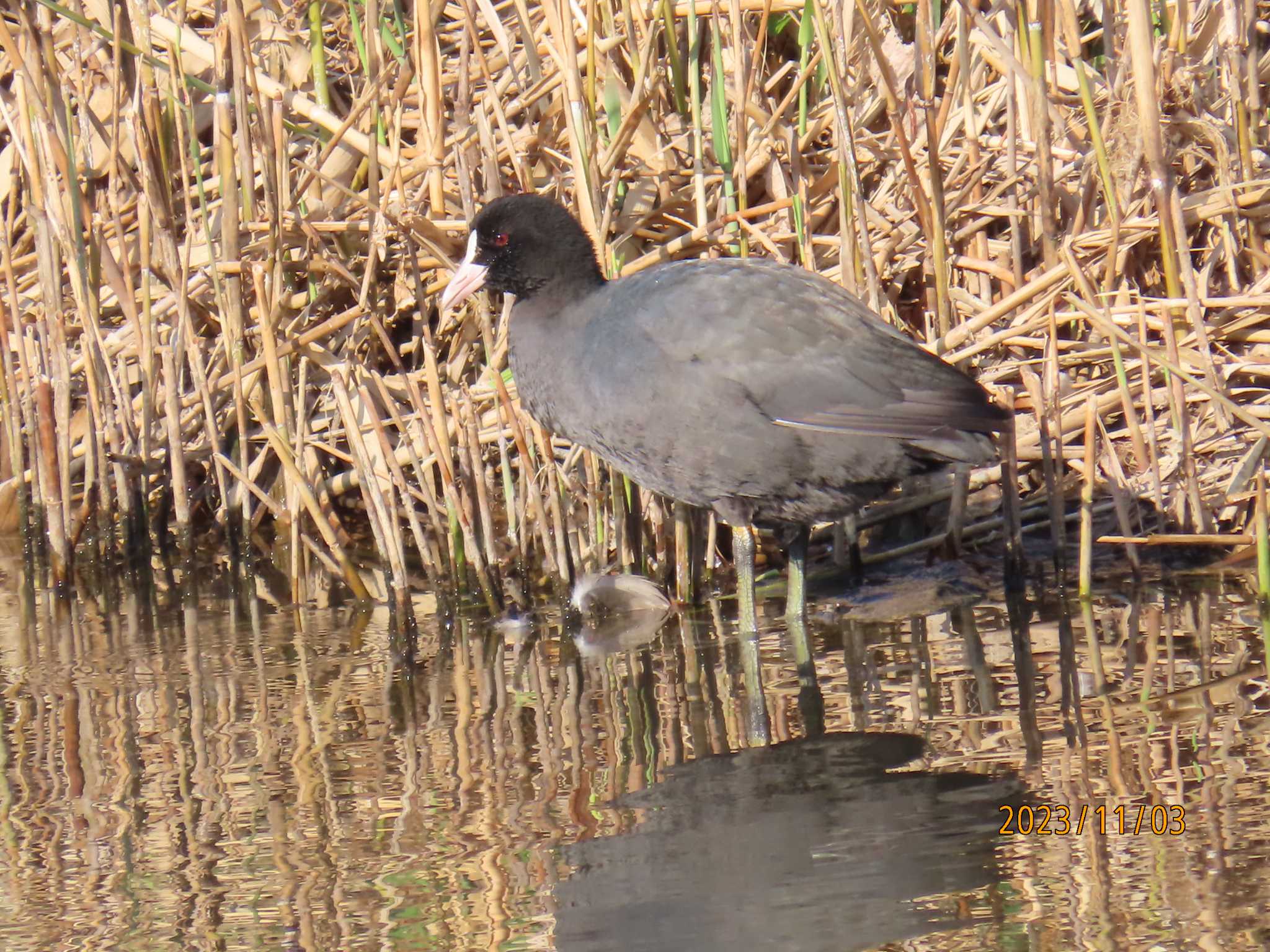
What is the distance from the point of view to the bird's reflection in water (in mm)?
1869

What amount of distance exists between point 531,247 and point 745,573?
86cm

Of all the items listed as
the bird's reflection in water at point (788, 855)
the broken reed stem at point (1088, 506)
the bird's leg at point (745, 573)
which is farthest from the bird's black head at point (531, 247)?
the bird's reflection in water at point (788, 855)

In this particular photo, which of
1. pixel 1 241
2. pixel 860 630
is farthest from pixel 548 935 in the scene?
pixel 1 241

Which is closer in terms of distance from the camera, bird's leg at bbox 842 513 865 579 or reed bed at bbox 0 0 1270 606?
reed bed at bbox 0 0 1270 606

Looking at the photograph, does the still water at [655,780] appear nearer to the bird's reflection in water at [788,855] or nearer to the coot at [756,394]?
the bird's reflection in water at [788,855]

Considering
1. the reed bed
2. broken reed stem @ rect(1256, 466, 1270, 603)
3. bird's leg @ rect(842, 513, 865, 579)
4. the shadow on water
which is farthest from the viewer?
bird's leg @ rect(842, 513, 865, 579)

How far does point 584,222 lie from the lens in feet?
12.3

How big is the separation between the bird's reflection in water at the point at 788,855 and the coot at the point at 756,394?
2.72ft

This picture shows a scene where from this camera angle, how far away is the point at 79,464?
4.52 m

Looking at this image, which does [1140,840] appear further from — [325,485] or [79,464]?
[79,464]

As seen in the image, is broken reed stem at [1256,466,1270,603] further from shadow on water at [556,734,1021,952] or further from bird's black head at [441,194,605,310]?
bird's black head at [441,194,605,310]

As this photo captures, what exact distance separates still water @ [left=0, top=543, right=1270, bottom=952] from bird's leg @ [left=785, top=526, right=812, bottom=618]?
69 millimetres
